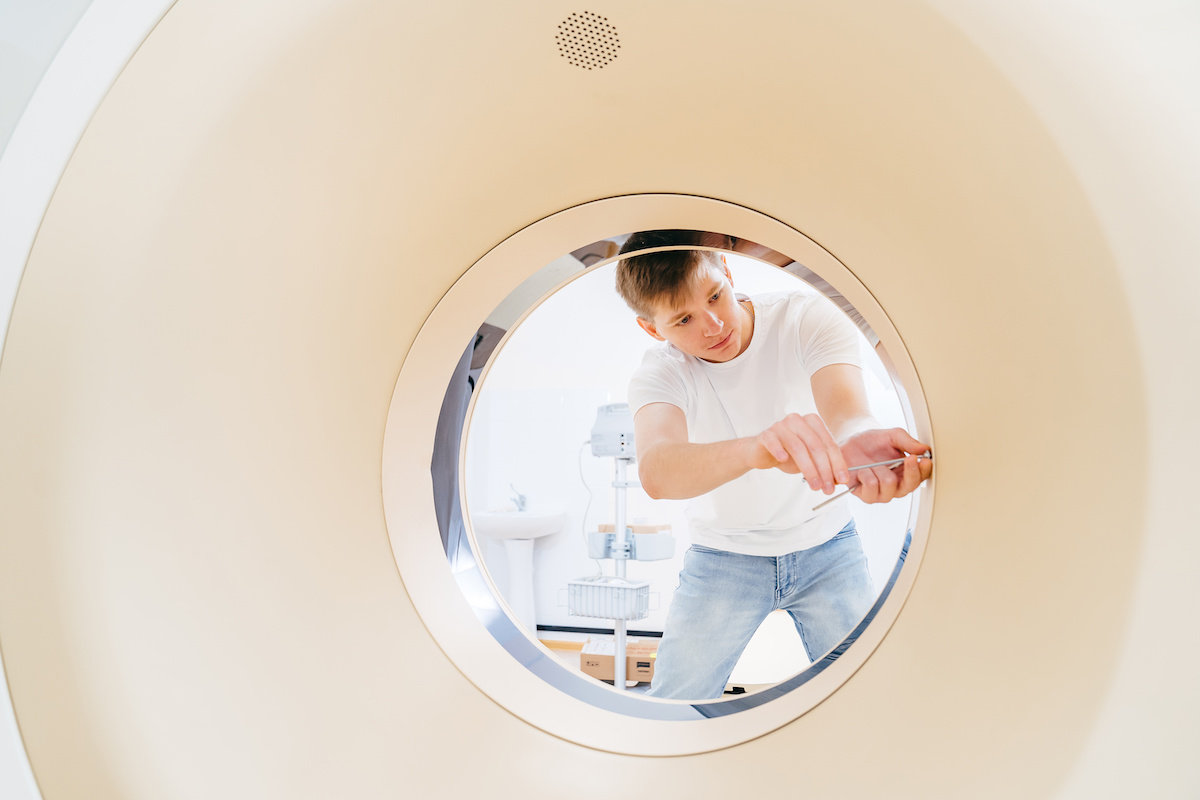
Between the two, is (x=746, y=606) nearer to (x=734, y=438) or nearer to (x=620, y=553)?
(x=734, y=438)

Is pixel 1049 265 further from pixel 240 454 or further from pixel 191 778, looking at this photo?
pixel 191 778

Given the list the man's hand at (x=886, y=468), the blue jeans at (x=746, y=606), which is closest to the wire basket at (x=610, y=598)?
the blue jeans at (x=746, y=606)

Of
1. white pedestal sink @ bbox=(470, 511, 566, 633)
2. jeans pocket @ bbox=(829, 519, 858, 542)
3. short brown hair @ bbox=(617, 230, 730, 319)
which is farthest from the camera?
white pedestal sink @ bbox=(470, 511, 566, 633)

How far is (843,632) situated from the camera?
1679mm

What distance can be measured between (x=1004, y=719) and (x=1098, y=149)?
63 centimetres

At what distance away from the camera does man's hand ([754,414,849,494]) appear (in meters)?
1.02

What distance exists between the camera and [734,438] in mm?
1398

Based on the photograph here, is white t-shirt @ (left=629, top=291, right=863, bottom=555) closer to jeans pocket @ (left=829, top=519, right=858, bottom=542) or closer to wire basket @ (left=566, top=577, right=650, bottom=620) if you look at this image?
jeans pocket @ (left=829, top=519, right=858, bottom=542)

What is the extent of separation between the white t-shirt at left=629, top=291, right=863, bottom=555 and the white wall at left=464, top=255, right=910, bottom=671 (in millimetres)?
2197

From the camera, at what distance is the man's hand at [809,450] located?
1022mm

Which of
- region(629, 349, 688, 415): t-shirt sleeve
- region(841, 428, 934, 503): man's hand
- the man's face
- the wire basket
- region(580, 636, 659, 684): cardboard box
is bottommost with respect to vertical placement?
region(580, 636, 659, 684): cardboard box

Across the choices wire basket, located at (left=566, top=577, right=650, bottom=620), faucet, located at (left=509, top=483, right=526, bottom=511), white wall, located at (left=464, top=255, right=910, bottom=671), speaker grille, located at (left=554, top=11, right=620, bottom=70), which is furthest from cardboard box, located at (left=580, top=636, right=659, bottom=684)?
speaker grille, located at (left=554, top=11, right=620, bottom=70)

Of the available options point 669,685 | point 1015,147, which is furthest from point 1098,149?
point 669,685

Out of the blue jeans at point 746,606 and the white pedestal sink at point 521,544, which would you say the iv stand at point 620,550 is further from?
the blue jeans at point 746,606
